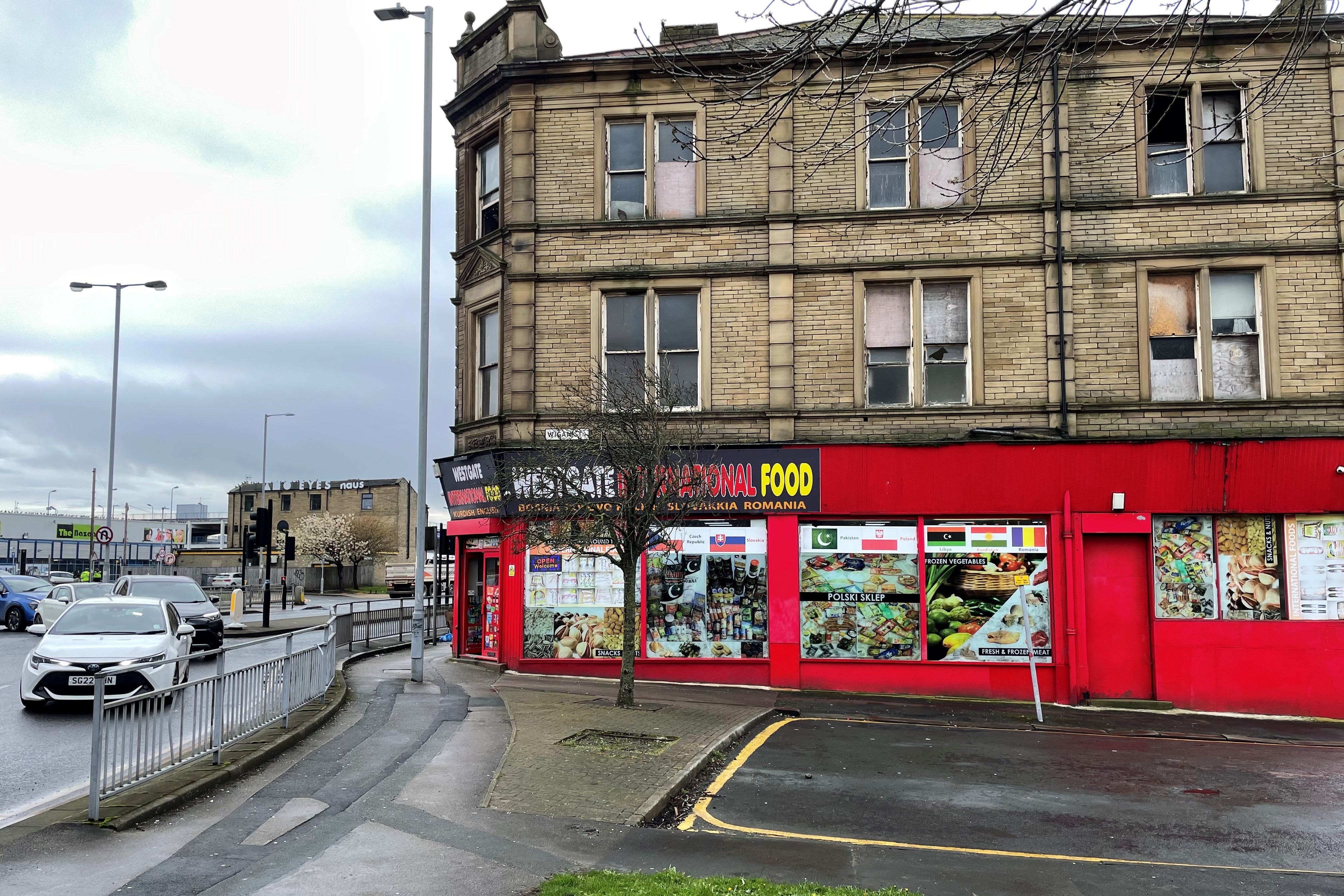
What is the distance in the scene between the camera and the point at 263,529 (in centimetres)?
3114

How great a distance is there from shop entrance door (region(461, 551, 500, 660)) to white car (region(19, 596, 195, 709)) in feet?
17.0

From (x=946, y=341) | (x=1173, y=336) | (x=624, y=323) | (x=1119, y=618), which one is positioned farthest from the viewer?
(x=624, y=323)

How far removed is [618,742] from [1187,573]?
9971mm

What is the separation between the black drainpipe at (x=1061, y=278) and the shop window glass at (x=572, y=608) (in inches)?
300

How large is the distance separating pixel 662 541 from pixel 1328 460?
1033 centimetres

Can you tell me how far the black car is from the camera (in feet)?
73.5

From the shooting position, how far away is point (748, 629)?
1694 cm

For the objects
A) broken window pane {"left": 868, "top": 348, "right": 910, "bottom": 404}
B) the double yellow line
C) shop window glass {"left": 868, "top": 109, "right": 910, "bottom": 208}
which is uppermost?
shop window glass {"left": 868, "top": 109, "right": 910, "bottom": 208}

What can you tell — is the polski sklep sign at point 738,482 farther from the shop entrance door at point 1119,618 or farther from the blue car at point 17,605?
the blue car at point 17,605

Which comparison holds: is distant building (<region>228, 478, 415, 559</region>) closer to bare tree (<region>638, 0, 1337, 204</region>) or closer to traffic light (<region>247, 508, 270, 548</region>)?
traffic light (<region>247, 508, 270, 548</region>)

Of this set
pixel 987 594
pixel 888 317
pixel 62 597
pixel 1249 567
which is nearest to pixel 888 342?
pixel 888 317

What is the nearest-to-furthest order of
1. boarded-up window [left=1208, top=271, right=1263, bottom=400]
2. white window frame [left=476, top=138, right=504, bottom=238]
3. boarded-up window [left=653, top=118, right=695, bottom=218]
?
boarded-up window [left=1208, top=271, right=1263, bottom=400], boarded-up window [left=653, top=118, right=695, bottom=218], white window frame [left=476, top=138, right=504, bottom=238]

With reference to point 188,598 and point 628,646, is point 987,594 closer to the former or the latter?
point 628,646

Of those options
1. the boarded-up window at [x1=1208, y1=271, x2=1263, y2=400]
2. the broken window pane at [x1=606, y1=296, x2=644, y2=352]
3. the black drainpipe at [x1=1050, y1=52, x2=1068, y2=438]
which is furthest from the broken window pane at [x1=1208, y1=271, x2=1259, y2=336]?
the broken window pane at [x1=606, y1=296, x2=644, y2=352]
